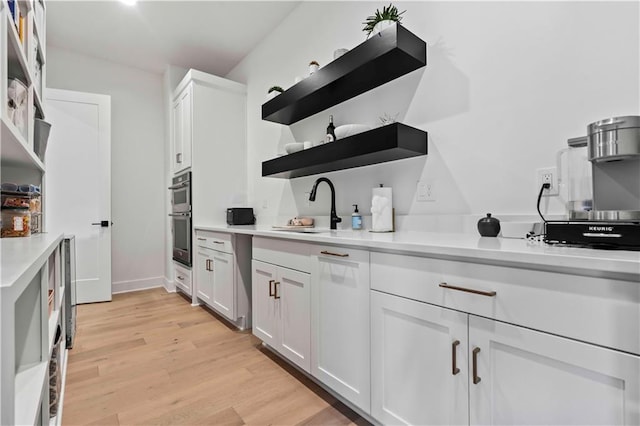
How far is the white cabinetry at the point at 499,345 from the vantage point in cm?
73

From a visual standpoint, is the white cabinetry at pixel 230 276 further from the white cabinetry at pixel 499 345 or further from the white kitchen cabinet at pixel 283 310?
the white cabinetry at pixel 499 345

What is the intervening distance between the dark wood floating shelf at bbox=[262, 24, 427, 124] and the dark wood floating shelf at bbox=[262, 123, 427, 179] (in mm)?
399

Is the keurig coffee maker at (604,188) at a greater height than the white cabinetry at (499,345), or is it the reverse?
the keurig coffee maker at (604,188)

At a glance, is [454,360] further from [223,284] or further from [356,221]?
[223,284]

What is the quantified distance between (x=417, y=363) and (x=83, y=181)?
12.3ft

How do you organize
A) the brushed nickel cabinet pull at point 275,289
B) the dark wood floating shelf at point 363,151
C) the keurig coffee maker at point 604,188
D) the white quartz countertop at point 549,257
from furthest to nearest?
the brushed nickel cabinet pull at point 275,289 < the dark wood floating shelf at point 363,151 < the keurig coffee maker at point 604,188 < the white quartz countertop at point 549,257

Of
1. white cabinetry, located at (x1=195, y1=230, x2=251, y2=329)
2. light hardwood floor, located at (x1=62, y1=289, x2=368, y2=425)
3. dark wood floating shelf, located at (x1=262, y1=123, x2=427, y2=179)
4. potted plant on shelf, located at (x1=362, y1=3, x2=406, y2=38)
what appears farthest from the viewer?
white cabinetry, located at (x1=195, y1=230, x2=251, y2=329)

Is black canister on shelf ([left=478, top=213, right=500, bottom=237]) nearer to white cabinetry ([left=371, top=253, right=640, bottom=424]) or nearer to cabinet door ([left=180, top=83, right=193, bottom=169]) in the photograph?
white cabinetry ([left=371, top=253, right=640, bottom=424])

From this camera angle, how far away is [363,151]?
1.79 metres

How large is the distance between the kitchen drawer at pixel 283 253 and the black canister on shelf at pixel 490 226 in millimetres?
826

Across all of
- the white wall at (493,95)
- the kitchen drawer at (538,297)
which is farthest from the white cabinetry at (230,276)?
the kitchen drawer at (538,297)

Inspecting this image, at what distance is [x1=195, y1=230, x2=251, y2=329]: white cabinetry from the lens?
2.54 metres

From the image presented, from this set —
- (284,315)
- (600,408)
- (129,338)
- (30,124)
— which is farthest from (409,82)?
(129,338)

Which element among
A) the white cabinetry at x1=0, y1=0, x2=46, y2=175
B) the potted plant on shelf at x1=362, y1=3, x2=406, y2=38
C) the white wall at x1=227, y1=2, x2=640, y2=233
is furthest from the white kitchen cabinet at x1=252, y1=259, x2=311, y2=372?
the potted plant on shelf at x1=362, y1=3, x2=406, y2=38
